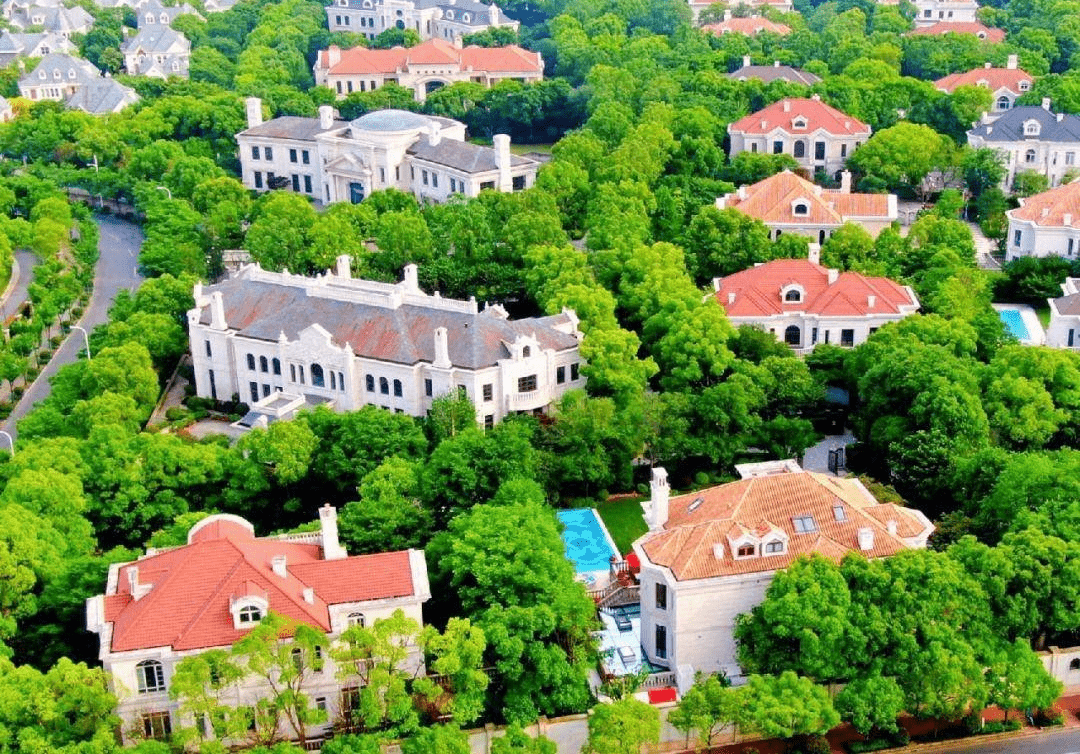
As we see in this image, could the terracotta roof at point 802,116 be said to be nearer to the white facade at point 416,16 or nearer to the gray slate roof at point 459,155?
the gray slate roof at point 459,155

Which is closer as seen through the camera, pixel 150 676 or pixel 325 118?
pixel 150 676

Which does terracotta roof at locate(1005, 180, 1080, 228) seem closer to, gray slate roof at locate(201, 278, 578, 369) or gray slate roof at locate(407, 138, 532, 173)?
gray slate roof at locate(201, 278, 578, 369)

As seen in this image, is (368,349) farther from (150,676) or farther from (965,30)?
(965,30)

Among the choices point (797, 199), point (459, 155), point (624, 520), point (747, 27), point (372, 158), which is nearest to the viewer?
point (624, 520)

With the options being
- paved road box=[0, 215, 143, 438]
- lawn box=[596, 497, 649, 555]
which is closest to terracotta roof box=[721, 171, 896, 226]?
lawn box=[596, 497, 649, 555]

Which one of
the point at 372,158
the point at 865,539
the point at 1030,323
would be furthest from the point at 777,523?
the point at 372,158

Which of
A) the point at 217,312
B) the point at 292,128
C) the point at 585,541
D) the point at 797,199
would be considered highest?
the point at 292,128

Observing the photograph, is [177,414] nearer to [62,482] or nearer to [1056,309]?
[62,482]
